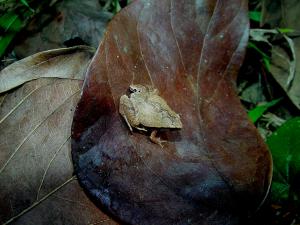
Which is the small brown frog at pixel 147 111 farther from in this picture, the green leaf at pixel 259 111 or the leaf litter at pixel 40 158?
the green leaf at pixel 259 111

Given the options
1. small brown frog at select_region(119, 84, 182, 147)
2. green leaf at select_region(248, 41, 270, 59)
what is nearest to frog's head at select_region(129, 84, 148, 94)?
small brown frog at select_region(119, 84, 182, 147)

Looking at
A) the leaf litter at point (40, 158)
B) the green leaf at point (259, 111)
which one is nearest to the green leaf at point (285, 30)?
the green leaf at point (259, 111)

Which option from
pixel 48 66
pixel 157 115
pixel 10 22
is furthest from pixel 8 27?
pixel 157 115

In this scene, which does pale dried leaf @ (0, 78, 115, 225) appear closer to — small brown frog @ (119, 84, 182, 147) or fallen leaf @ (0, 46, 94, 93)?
fallen leaf @ (0, 46, 94, 93)

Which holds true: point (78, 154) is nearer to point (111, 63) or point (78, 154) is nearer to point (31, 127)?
point (31, 127)

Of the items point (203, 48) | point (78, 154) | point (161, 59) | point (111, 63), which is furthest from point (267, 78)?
point (78, 154)
